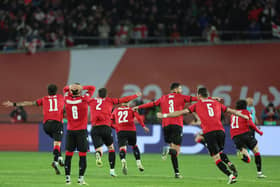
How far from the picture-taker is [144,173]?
2066cm

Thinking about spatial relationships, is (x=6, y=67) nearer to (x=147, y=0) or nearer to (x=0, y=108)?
(x=0, y=108)

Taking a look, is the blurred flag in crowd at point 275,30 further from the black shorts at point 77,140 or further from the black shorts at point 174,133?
the black shorts at point 77,140

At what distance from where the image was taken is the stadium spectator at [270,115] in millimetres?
31469

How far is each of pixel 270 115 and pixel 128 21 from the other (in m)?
8.23

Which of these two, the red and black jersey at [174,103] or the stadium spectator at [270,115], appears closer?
the red and black jersey at [174,103]

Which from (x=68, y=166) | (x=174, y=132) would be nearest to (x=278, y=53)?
(x=174, y=132)

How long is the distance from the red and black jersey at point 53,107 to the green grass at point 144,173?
1545mm

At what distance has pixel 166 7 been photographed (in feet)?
116

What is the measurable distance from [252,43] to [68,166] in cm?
1898

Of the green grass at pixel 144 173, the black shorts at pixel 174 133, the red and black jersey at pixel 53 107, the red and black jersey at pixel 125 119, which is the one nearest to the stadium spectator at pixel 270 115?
the green grass at pixel 144 173

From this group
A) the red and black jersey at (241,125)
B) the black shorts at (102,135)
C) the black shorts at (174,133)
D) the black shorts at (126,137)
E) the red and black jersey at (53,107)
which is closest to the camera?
the black shorts at (174,133)

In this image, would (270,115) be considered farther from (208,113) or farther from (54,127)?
(208,113)

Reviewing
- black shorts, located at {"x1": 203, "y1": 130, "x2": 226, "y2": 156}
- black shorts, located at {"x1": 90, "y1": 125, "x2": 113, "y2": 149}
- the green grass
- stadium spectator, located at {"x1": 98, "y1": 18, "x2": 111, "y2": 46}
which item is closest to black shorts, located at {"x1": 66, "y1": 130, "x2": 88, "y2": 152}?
the green grass

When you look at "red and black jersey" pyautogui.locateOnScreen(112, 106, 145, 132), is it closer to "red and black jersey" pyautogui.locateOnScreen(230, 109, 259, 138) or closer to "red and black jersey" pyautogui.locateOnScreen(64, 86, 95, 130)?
"red and black jersey" pyautogui.locateOnScreen(230, 109, 259, 138)
